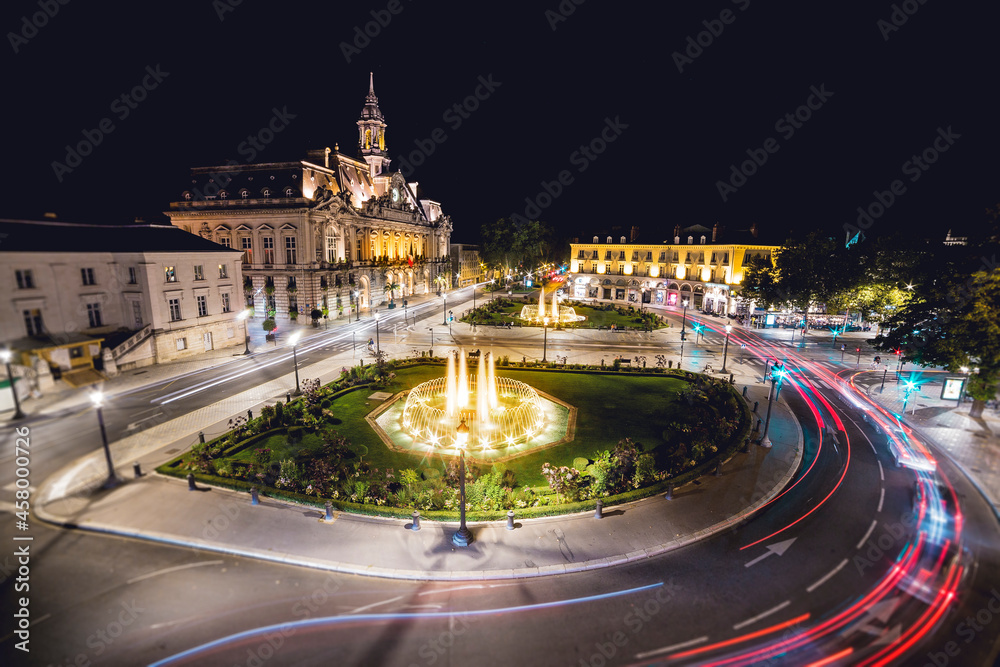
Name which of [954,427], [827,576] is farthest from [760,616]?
[954,427]

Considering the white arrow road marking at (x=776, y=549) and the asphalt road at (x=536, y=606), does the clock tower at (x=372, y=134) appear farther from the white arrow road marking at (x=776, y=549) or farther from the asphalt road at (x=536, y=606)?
the white arrow road marking at (x=776, y=549)

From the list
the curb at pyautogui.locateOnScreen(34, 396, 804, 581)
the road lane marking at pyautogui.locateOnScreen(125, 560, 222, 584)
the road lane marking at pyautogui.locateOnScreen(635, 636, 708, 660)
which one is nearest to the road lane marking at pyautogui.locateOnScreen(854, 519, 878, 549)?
the curb at pyautogui.locateOnScreen(34, 396, 804, 581)

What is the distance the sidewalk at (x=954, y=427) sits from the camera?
69.8ft

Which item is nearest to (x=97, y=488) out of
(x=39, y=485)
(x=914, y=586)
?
(x=39, y=485)

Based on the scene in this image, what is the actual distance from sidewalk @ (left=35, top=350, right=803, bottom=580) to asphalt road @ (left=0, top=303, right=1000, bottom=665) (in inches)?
21.3

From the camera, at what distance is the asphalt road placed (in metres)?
11.7

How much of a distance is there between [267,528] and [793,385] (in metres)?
37.9

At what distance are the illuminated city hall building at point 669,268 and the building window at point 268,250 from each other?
5320 cm

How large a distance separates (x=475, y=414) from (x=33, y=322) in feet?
64.1

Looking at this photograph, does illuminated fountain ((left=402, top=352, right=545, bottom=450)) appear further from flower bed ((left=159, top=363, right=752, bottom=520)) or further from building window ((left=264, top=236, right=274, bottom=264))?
building window ((left=264, top=236, right=274, bottom=264))

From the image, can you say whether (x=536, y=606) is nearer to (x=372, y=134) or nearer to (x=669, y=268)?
(x=669, y=268)

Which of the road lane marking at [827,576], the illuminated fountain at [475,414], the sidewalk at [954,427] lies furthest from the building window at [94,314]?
the sidewalk at [954,427]

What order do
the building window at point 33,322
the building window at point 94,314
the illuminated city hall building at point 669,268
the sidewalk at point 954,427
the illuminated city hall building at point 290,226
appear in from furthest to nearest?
the illuminated city hall building at point 669,268 → the illuminated city hall building at point 290,226 → the building window at point 94,314 → the sidewalk at point 954,427 → the building window at point 33,322

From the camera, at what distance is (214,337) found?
43.3 meters
